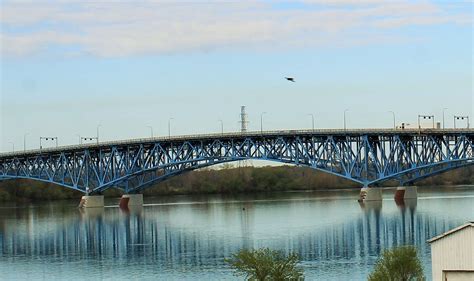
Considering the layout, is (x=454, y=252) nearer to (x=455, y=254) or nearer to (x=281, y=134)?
(x=455, y=254)

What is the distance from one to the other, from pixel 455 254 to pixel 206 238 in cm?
5766

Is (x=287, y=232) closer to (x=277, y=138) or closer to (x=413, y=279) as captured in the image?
(x=413, y=279)

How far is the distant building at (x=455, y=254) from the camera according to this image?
1857 inches

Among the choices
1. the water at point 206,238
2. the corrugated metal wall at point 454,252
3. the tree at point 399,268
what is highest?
the corrugated metal wall at point 454,252

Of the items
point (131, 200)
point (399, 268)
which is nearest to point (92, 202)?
point (131, 200)

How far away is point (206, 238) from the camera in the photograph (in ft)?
341

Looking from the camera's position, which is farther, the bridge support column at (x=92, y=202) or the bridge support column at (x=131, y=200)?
the bridge support column at (x=92, y=202)

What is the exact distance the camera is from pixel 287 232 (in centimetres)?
10719

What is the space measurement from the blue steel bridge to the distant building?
109 m

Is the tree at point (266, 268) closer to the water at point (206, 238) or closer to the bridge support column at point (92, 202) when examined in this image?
the water at point (206, 238)

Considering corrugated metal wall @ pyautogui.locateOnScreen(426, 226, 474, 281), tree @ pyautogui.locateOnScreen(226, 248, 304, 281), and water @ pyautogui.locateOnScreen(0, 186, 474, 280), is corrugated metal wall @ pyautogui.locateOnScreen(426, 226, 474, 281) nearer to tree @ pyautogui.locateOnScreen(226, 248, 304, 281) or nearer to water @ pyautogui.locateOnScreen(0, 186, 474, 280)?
tree @ pyautogui.locateOnScreen(226, 248, 304, 281)

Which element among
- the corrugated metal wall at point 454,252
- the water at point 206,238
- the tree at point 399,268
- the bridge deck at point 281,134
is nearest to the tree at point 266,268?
the tree at point 399,268

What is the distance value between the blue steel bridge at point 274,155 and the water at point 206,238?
735cm

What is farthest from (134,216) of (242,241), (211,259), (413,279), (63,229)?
(413,279)
